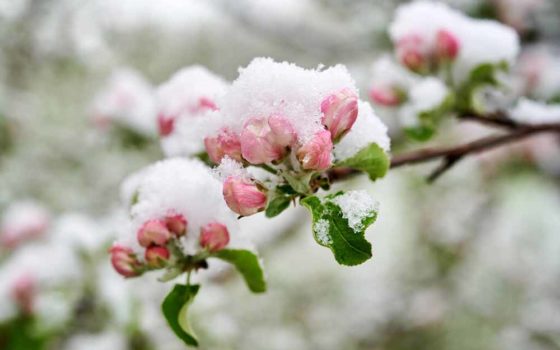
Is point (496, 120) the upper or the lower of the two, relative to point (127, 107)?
lower

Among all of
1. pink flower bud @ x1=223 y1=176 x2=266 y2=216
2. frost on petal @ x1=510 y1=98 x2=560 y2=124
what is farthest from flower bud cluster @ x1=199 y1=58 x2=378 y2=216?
frost on petal @ x1=510 y1=98 x2=560 y2=124

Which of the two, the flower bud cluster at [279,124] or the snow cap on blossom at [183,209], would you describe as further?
the snow cap on blossom at [183,209]

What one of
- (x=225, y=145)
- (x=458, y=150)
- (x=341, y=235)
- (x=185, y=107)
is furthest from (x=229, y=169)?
(x=458, y=150)

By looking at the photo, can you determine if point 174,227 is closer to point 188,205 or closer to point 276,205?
point 188,205

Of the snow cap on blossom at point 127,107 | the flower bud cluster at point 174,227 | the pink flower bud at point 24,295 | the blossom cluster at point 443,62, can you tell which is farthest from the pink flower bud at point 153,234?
the pink flower bud at point 24,295

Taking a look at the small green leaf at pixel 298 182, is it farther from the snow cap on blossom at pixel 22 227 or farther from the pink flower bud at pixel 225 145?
the snow cap on blossom at pixel 22 227

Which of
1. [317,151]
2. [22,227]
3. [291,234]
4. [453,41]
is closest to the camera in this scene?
[317,151]
